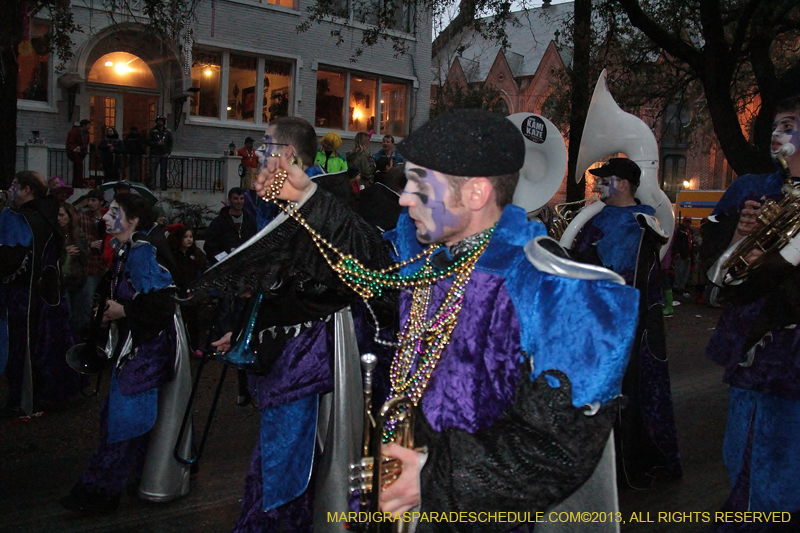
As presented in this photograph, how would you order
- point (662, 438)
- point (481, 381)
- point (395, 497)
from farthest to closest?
point (662, 438) < point (481, 381) < point (395, 497)

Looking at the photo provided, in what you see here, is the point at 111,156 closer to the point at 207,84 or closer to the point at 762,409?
the point at 207,84

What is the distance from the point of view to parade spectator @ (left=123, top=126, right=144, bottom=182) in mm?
15844

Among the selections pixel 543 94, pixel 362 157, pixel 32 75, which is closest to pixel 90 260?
pixel 362 157

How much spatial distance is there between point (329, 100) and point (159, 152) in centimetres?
661

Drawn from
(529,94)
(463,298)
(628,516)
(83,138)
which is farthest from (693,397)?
(529,94)

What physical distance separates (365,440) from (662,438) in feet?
12.0

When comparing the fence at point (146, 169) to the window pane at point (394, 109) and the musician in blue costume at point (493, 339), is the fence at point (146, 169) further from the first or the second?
the musician in blue costume at point (493, 339)

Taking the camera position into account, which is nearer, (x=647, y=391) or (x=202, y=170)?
(x=647, y=391)

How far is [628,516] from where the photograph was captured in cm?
454

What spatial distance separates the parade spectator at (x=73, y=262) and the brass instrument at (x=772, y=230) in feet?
20.1

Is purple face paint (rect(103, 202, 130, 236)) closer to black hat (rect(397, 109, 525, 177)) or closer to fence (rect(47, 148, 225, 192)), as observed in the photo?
black hat (rect(397, 109, 525, 177))

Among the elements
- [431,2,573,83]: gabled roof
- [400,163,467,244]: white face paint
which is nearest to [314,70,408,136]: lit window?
[400,163,467,244]: white face paint

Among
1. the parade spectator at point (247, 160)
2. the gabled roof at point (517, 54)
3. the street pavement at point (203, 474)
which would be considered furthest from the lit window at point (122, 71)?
the gabled roof at point (517, 54)

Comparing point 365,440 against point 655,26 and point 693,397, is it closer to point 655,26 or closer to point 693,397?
point 693,397
